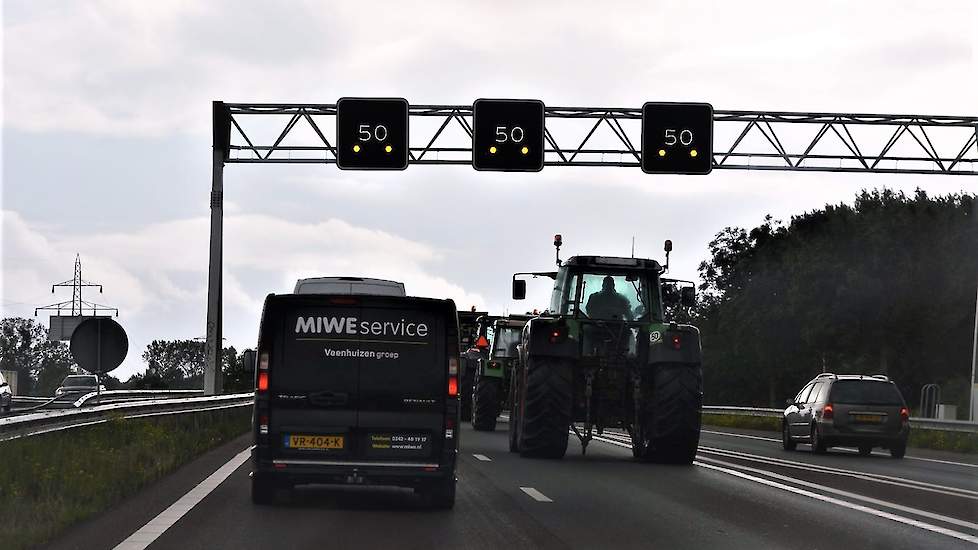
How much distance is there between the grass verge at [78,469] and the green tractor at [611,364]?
514cm

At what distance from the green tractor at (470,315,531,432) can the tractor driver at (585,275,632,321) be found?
32.2ft

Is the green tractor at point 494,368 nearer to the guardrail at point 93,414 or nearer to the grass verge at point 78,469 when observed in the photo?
the guardrail at point 93,414

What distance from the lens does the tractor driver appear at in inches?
921

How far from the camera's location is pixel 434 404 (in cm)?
1437

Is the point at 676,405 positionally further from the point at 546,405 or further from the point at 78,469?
the point at 78,469

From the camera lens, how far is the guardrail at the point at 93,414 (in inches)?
565

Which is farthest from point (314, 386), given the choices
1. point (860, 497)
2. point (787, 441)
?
point (787, 441)

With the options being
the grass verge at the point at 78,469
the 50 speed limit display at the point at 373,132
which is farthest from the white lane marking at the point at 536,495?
the 50 speed limit display at the point at 373,132

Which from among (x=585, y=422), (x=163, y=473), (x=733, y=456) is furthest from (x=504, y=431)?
(x=163, y=473)

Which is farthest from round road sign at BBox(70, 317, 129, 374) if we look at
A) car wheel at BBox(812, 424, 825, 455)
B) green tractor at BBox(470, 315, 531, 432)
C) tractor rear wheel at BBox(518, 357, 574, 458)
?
car wheel at BBox(812, 424, 825, 455)

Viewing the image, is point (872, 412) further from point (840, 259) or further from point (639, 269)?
point (840, 259)

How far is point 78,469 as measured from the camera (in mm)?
16094

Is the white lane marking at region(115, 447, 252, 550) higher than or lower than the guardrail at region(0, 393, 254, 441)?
lower

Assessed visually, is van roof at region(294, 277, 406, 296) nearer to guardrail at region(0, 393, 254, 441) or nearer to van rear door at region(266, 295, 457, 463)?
guardrail at region(0, 393, 254, 441)
